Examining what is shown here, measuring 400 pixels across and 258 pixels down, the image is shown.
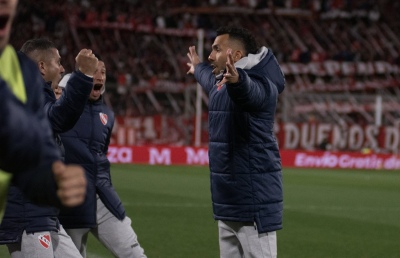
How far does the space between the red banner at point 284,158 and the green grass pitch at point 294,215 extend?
2.65 meters

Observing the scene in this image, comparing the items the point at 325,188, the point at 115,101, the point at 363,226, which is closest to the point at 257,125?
the point at 363,226

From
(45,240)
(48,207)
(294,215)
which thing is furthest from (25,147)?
(294,215)

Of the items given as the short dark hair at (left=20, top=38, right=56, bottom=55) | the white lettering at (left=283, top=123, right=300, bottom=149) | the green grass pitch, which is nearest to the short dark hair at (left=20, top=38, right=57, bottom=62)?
the short dark hair at (left=20, top=38, right=56, bottom=55)

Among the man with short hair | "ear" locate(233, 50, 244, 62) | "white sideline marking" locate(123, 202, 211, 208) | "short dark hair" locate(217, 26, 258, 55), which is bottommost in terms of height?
"white sideline marking" locate(123, 202, 211, 208)

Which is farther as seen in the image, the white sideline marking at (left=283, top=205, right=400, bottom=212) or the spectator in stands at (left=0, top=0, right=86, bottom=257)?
the white sideline marking at (left=283, top=205, right=400, bottom=212)

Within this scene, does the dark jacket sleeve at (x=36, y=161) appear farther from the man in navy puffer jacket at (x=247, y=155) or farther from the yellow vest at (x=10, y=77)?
the man in navy puffer jacket at (x=247, y=155)

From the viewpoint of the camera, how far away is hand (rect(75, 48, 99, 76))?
12.3 feet

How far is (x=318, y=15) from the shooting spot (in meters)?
38.3

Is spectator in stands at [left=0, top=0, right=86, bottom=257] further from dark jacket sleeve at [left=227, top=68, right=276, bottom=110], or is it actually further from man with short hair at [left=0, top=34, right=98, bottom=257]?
dark jacket sleeve at [left=227, top=68, right=276, bottom=110]

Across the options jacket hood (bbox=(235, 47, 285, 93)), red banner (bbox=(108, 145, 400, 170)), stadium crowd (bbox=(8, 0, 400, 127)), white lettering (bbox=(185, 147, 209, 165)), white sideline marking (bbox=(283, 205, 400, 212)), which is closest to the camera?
jacket hood (bbox=(235, 47, 285, 93))

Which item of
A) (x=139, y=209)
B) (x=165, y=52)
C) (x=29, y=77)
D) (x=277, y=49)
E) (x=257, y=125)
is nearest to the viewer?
(x=29, y=77)

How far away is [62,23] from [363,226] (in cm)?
2318

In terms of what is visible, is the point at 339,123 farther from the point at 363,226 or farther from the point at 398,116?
the point at 363,226

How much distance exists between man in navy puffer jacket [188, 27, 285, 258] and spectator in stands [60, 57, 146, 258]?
800 mm
